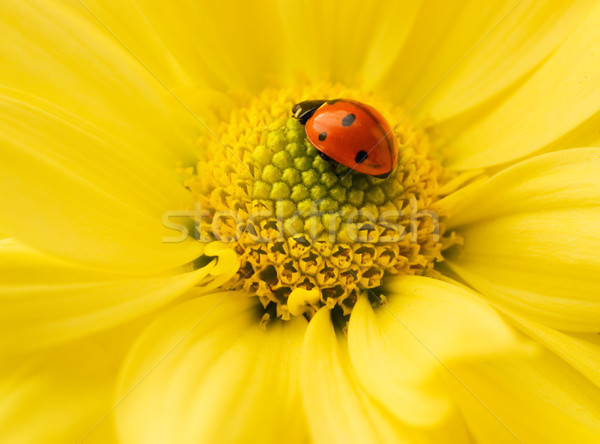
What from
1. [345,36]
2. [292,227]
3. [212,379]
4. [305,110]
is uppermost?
[345,36]

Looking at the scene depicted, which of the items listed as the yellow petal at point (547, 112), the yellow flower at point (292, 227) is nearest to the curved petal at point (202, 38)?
the yellow flower at point (292, 227)

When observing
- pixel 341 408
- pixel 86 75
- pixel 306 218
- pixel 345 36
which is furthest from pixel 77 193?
pixel 345 36

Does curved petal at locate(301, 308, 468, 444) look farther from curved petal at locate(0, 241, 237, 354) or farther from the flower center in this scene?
curved petal at locate(0, 241, 237, 354)

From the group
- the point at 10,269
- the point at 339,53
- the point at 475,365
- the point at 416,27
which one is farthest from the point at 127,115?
the point at 475,365

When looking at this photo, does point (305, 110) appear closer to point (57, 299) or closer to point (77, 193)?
point (77, 193)

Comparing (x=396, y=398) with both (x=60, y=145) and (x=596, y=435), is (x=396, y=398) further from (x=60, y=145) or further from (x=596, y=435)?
(x=60, y=145)

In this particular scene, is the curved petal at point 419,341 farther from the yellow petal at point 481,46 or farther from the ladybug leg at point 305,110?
the yellow petal at point 481,46

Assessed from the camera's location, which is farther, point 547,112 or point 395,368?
point 547,112

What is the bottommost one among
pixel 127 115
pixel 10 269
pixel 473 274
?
pixel 473 274
